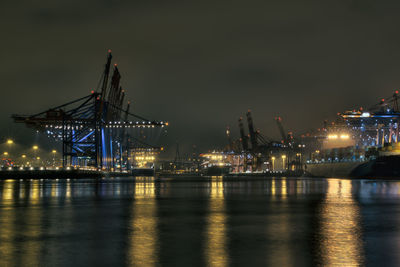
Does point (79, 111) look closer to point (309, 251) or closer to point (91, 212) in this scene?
point (91, 212)

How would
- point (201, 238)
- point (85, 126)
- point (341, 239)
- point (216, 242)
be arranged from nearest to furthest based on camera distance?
point (216, 242) → point (341, 239) → point (201, 238) → point (85, 126)

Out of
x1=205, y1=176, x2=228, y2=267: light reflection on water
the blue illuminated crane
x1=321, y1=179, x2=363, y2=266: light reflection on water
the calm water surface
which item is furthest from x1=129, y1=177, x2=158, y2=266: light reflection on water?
the blue illuminated crane

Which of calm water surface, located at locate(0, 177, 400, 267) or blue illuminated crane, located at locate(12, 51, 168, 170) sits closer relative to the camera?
calm water surface, located at locate(0, 177, 400, 267)

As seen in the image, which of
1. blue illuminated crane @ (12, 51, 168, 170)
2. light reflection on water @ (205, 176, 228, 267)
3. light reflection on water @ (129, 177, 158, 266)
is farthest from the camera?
blue illuminated crane @ (12, 51, 168, 170)

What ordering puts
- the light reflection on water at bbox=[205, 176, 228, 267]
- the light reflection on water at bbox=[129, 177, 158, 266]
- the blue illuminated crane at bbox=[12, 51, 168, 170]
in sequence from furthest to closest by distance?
the blue illuminated crane at bbox=[12, 51, 168, 170], the light reflection on water at bbox=[129, 177, 158, 266], the light reflection on water at bbox=[205, 176, 228, 267]

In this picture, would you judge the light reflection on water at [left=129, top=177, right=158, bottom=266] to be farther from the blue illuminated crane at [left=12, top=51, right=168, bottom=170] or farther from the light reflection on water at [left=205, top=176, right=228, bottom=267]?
the blue illuminated crane at [left=12, top=51, right=168, bottom=170]

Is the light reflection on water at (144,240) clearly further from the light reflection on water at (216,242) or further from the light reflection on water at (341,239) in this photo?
the light reflection on water at (341,239)

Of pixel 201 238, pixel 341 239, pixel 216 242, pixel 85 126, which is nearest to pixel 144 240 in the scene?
pixel 201 238

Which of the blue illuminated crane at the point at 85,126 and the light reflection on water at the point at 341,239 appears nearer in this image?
the light reflection on water at the point at 341,239

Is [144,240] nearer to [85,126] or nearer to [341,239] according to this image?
[341,239]

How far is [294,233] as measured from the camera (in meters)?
13.5

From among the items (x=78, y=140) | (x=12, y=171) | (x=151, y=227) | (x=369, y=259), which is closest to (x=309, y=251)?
(x=369, y=259)

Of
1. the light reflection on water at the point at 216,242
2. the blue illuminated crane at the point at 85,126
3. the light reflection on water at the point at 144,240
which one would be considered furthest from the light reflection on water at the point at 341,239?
the blue illuminated crane at the point at 85,126

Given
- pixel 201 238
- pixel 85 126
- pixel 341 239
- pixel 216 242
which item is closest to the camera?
pixel 216 242
